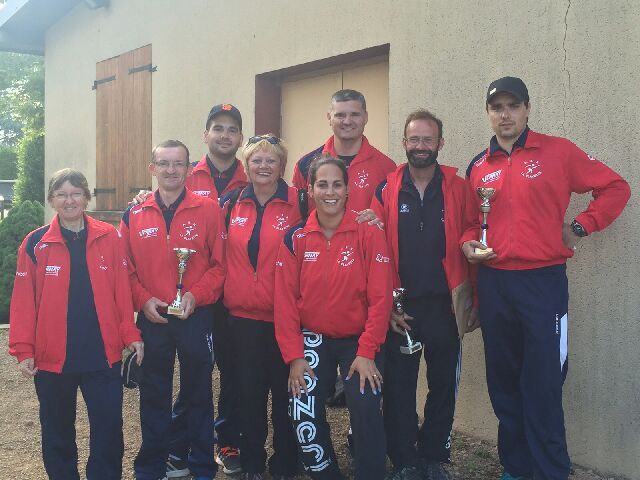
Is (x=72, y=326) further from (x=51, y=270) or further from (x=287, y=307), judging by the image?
(x=287, y=307)

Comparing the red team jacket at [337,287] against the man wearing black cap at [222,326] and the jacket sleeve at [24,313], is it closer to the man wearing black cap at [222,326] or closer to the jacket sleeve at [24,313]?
the man wearing black cap at [222,326]

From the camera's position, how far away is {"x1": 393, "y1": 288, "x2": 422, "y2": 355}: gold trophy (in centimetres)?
343

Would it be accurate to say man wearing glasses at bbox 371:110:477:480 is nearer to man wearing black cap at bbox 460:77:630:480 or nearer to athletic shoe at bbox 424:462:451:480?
athletic shoe at bbox 424:462:451:480

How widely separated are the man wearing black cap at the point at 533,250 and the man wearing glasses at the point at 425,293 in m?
0.14

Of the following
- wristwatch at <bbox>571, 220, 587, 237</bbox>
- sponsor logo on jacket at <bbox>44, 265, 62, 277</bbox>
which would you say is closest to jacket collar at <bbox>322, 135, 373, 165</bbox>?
wristwatch at <bbox>571, 220, 587, 237</bbox>

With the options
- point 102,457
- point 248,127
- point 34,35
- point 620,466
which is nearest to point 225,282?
point 102,457

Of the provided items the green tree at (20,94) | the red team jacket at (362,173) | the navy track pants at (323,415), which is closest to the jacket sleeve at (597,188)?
the red team jacket at (362,173)

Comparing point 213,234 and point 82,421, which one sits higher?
point 213,234

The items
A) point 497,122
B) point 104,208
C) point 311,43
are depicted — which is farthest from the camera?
point 104,208

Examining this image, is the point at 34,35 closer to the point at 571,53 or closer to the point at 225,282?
the point at 225,282

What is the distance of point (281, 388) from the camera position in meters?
3.65

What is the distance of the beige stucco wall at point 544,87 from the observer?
357cm

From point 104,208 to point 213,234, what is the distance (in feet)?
16.9

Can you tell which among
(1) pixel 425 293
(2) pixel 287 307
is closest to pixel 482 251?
(1) pixel 425 293
